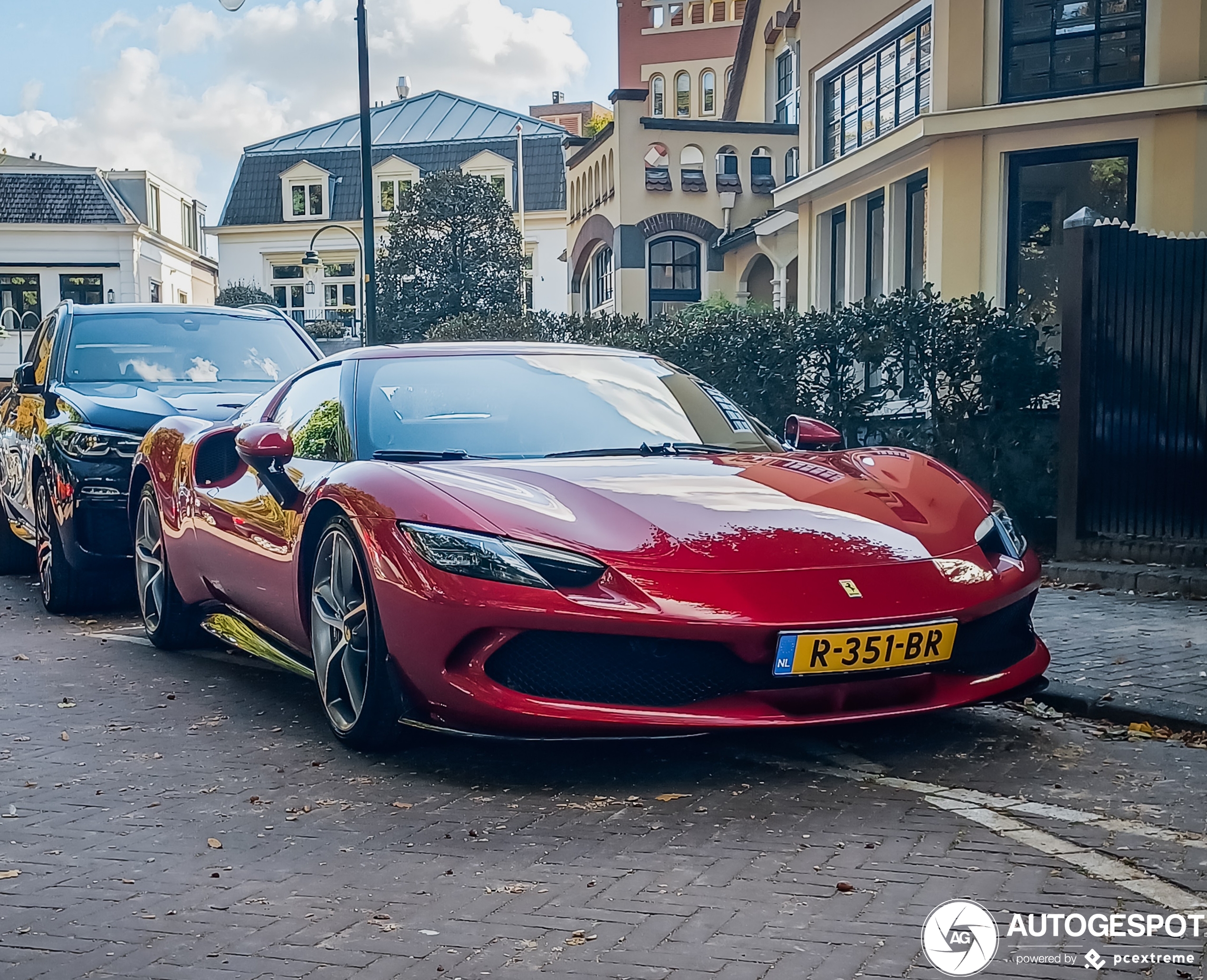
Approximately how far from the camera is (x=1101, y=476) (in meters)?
9.20

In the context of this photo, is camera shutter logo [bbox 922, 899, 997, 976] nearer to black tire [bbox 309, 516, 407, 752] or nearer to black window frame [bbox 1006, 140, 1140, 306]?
black tire [bbox 309, 516, 407, 752]

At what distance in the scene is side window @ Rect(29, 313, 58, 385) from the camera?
9.39 metres

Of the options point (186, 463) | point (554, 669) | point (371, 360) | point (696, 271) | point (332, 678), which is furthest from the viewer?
point (696, 271)

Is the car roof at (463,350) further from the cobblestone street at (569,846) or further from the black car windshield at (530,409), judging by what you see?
the cobblestone street at (569,846)

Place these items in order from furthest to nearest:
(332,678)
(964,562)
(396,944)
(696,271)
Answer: (696,271) → (332,678) → (964,562) → (396,944)

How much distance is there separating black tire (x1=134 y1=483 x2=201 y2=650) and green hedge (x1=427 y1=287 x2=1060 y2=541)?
3928mm

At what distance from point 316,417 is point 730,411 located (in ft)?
5.49

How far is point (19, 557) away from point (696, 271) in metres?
26.8

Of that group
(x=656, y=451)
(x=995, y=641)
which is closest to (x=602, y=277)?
(x=656, y=451)

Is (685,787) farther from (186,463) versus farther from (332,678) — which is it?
(186,463)

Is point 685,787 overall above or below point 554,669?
below

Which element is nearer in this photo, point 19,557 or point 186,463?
point 186,463

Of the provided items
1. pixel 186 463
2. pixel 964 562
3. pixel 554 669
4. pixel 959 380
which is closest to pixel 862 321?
pixel 959 380

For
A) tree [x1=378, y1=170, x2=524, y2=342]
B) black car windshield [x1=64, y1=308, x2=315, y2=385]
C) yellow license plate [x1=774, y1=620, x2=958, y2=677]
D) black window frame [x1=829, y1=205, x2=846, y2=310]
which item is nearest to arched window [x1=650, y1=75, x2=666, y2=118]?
tree [x1=378, y1=170, x2=524, y2=342]
